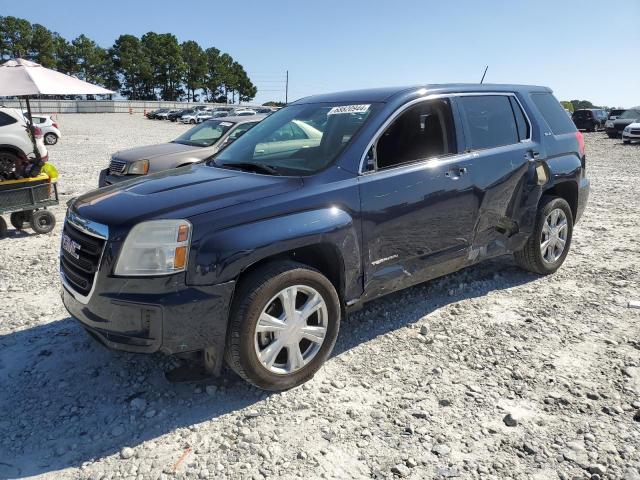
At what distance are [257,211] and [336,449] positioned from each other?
1.39 m

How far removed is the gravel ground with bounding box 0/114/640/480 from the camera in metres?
2.69

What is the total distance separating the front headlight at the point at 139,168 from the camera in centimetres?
871

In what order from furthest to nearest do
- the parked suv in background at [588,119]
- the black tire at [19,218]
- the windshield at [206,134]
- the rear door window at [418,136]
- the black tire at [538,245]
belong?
the parked suv in background at [588,119]
the windshield at [206,134]
the black tire at [19,218]
the black tire at [538,245]
the rear door window at [418,136]

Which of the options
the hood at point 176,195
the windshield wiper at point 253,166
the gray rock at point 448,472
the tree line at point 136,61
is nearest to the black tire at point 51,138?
the windshield wiper at point 253,166

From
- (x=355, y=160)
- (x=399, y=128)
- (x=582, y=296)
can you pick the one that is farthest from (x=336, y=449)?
(x=582, y=296)

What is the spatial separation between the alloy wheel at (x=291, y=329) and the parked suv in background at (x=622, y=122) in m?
28.9

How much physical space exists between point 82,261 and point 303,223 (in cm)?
134

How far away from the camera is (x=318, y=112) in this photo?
13.9ft

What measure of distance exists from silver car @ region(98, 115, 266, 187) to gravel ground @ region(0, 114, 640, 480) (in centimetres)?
417

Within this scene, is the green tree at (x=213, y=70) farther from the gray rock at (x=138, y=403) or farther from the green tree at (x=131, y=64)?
the gray rock at (x=138, y=403)

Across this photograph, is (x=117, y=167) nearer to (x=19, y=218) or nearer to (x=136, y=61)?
(x=19, y=218)

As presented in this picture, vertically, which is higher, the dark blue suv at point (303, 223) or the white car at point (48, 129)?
the dark blue suv at point (303, 223)

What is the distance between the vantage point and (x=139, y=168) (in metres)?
8.75

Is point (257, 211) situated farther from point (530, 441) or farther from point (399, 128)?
point (530, 441)
